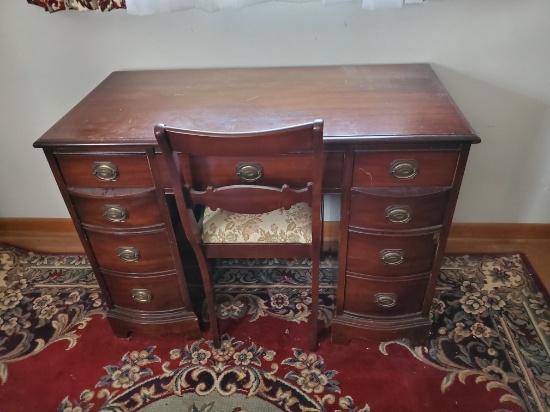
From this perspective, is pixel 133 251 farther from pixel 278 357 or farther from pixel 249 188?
pixel 278 357

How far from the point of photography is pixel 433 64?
1525 millimetres

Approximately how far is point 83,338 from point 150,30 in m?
1.14

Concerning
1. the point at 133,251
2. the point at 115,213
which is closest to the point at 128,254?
the point at 133,251

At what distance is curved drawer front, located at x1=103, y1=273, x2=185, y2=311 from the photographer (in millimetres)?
1416

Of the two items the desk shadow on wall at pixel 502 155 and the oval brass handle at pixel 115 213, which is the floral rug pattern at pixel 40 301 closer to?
the oval brass handle at pixel 115 213

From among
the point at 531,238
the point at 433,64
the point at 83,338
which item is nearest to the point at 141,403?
the point at 83,338

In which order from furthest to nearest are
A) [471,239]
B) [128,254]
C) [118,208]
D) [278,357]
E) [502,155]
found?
[471,239] → [502,155] → [278,357] → [128,254] → [118,208]

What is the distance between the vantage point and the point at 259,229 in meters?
1.29

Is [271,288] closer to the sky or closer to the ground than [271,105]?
closer to the ground

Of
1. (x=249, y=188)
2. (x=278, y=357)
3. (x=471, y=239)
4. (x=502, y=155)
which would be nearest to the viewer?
(x=249, y=188)

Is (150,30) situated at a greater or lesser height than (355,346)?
greater

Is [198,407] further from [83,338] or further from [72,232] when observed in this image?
[72,232]

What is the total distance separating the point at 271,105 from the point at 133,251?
0.62 meters

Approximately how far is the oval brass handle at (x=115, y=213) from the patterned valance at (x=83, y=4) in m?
0.66
